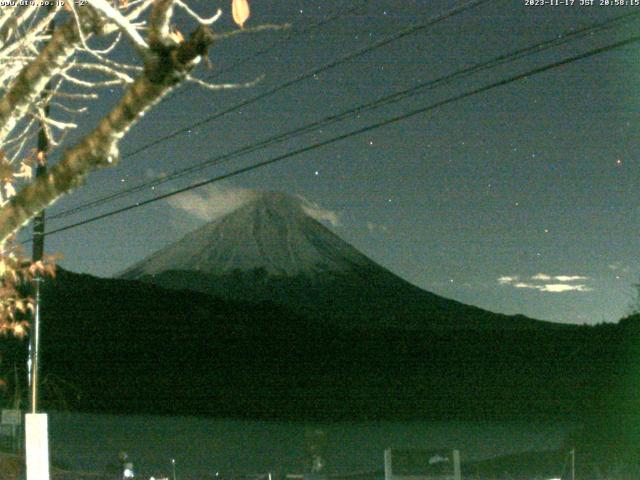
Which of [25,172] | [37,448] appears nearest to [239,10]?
[25,172]

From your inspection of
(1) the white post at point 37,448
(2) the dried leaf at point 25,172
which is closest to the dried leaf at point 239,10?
(2) the dried leaf at point 25,172

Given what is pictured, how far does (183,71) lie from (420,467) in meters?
9.14

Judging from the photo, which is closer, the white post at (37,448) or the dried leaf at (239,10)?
the dried leaf at (239,10)

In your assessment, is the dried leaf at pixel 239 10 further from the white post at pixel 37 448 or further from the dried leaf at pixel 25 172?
the white post at pixel 37 448

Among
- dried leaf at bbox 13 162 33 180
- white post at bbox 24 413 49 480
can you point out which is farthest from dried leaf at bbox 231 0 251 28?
white post at bbox 24 413 49 480

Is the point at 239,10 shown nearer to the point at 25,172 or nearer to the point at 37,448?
the point at 25,172

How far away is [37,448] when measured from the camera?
408 inches

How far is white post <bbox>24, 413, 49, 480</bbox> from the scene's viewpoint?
10.2 meters

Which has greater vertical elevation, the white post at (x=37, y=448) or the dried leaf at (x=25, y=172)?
the dried leaf at (x=25, y=172)

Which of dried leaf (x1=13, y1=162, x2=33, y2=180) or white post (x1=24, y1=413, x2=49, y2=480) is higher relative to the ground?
dried leaf (x1=13, y1=162, x2=33, y2=180)

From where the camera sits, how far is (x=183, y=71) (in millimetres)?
4426

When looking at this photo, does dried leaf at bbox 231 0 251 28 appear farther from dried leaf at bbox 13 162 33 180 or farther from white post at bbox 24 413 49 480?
white post at bbox 24 413 49 480

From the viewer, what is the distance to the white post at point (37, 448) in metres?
10.2

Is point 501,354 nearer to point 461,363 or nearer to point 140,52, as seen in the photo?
point 461,363
